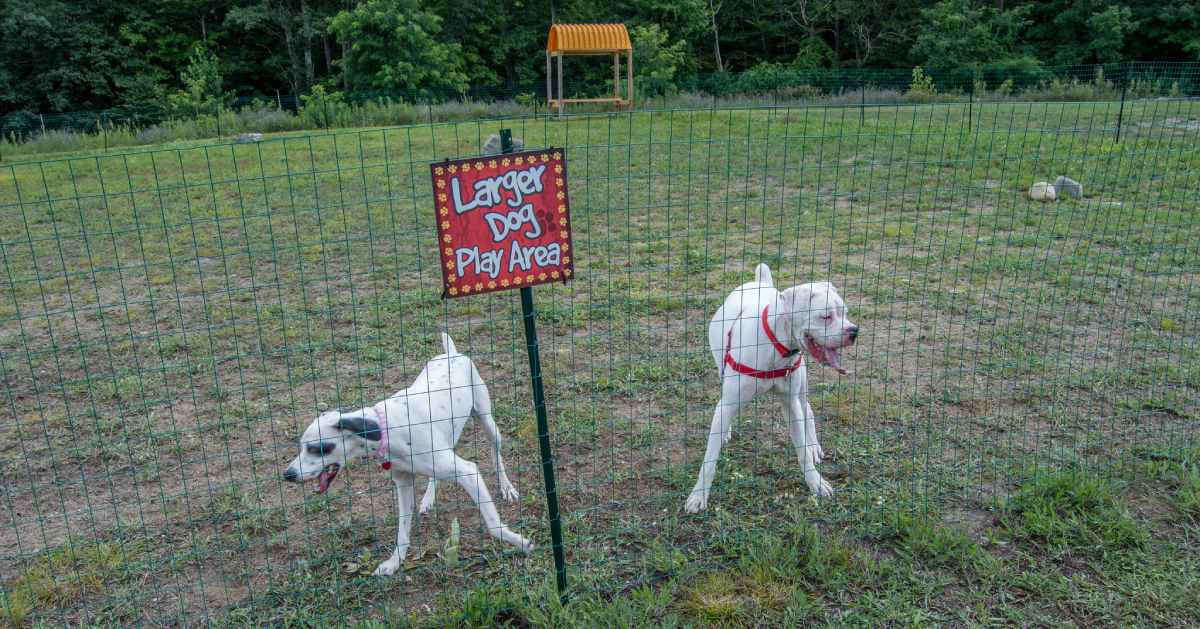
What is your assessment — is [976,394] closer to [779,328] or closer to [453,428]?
[779,328]

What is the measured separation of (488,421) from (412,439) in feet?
1.76

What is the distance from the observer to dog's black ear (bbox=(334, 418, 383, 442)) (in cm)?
333

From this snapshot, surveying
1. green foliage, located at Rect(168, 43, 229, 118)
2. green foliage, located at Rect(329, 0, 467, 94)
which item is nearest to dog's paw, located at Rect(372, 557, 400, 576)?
green foliage, located at Rect(168, 43, 229, 118)

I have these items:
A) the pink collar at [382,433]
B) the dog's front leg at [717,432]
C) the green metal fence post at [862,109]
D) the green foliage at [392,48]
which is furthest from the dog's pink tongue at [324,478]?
the green foliage at [392,48]

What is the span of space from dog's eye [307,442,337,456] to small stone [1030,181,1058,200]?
9.17 m

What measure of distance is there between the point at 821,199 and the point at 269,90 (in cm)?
3208

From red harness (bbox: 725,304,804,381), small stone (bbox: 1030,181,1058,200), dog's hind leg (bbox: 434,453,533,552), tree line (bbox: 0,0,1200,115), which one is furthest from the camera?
tree line (bbox: 0,0,1200,115)

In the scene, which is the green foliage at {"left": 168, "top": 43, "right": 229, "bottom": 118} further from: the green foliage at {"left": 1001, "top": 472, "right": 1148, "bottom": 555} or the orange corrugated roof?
the green foliage at {"left": 1001, "top": 472, "right": 1148, "bottom": 555}

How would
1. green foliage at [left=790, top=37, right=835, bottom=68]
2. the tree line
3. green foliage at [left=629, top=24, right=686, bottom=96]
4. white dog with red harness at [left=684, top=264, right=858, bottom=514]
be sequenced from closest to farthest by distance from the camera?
1. white dog with red harness at [left=684, top=264, right=858, bottom=514]
2. green foliage at [left=629, top=24, right=686, bottom=96]
3. the tree line
4. green foliage at [left=790, top=37, right=835, bottom=68]

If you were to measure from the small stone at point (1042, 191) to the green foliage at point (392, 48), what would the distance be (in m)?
22.0

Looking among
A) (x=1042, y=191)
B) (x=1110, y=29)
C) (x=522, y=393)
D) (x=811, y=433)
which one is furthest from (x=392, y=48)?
(x=811, y=433)

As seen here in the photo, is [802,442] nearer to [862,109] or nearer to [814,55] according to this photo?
[862,109]

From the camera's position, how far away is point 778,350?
3865 mm

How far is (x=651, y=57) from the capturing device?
28.6 m
